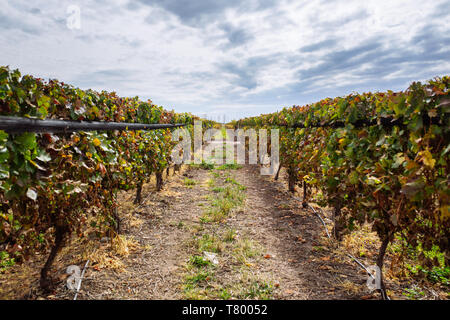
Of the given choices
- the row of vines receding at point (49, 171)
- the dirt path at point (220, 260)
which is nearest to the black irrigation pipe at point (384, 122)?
the dirt path at point (220, 260)

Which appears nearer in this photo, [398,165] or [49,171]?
[49,171]

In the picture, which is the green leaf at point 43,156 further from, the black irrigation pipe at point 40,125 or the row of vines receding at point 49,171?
the black irrigation pipe at point 40,125

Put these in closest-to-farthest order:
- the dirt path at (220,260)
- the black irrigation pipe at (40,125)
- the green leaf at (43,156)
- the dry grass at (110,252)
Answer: the black irrigation pipe at (40,125)
the green leaf at (43,156)
the dirt path at (220,260)
the dry grass at (110,252)

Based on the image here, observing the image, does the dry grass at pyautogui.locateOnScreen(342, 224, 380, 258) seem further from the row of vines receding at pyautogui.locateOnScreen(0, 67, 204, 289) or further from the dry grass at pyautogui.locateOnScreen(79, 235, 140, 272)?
the row of vines receding at pyautogui.locateOnScreen(0, 67, 204, 289)

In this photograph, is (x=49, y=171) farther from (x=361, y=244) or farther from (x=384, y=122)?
(x=361, y=244)

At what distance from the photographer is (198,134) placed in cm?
1681


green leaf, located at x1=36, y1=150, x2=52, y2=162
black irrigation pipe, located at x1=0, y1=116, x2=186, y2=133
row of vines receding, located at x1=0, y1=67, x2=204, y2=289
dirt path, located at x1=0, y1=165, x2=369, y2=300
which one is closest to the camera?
black irrigation pipe, located at x1=0, y1=116, x2=186, y2=133

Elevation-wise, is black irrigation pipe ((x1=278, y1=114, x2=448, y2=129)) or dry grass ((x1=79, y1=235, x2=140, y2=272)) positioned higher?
black irrigation pipe ((x1=278, y1=114, x2=448, y2=129))

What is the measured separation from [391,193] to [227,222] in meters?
3.17

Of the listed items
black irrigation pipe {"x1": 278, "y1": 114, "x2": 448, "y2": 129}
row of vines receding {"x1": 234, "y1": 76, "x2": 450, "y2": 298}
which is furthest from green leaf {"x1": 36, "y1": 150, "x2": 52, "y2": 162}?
black irrigation pipe {"x1": 278, "y1": 114, "x2": 448, "y2": 129}

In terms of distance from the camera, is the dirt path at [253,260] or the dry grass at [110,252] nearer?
the dirt path at [253,260]

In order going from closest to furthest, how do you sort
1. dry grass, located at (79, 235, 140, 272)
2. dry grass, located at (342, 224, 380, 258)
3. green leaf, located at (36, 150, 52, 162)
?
green leaf, located at (36, 150, 52, 162)
dry grass, located at (79, 235, 140, 272)
dry grass, located at (342, 224, 380, 258)

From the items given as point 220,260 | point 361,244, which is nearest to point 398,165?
point 361,244
